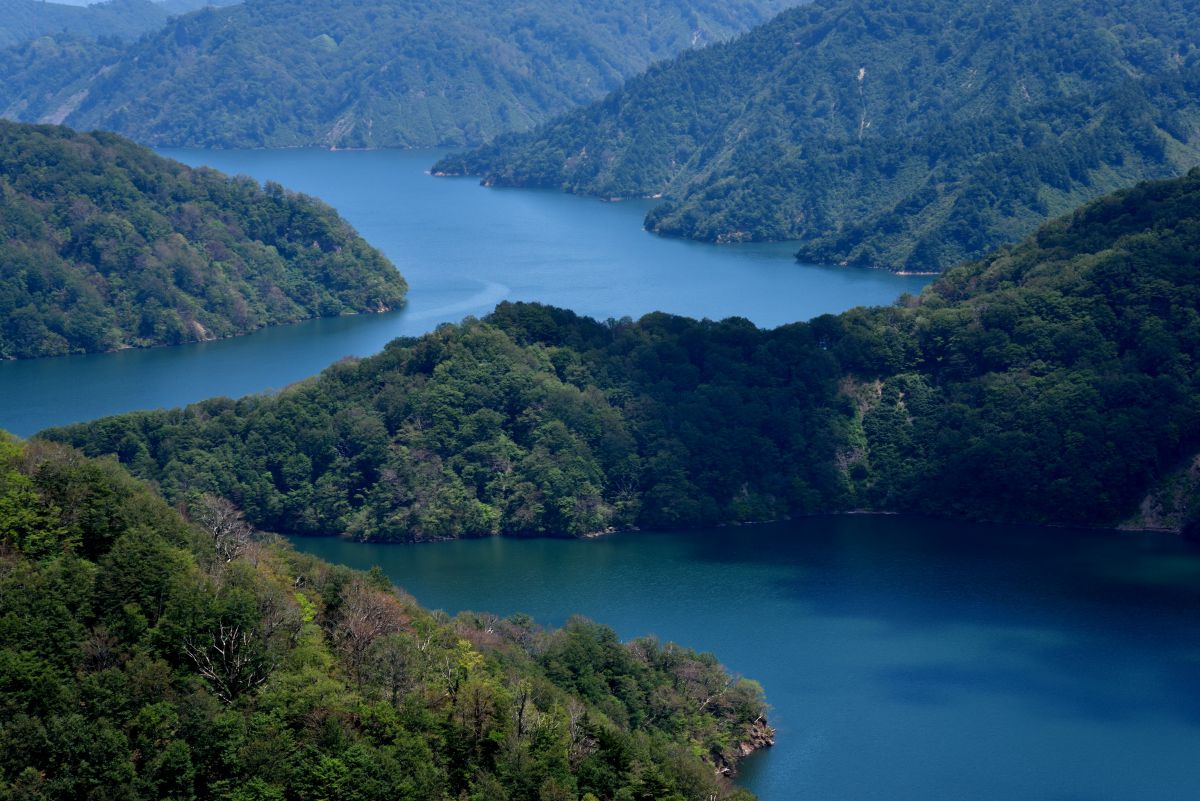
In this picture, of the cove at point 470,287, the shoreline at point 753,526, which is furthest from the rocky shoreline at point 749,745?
the cove at point 470,287

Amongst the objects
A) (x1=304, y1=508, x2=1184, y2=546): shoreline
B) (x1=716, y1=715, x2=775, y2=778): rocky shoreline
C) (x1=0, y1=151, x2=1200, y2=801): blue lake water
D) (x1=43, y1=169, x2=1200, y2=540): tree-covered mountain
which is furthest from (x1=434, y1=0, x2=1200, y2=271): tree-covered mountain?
(x1=716, y1=715, x2=775, y2=778): rocky shoreline

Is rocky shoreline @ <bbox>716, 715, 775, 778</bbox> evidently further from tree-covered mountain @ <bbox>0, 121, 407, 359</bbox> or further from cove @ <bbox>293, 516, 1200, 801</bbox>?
tree-covered mountain @ <bbox>0, 121, 407, 359</bbox>

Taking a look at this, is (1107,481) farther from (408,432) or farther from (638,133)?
(638,133)

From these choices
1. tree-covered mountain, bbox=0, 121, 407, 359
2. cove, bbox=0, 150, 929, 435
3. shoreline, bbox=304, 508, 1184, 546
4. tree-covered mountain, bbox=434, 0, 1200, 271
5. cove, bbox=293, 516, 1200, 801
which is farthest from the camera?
tree-covered mountain, bbox=434, 0, 1200, 271

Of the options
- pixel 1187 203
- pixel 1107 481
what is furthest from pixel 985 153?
pixel 1107 481

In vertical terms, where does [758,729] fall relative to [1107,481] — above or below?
below

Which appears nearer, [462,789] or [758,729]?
[462,789]

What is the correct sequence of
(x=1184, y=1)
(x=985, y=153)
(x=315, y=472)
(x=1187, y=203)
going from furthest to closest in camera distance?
1. (x=1184, y=1)
2. (x=985, y=153)
3. (x=1187, y=203)
4. (x=315, y=472)
